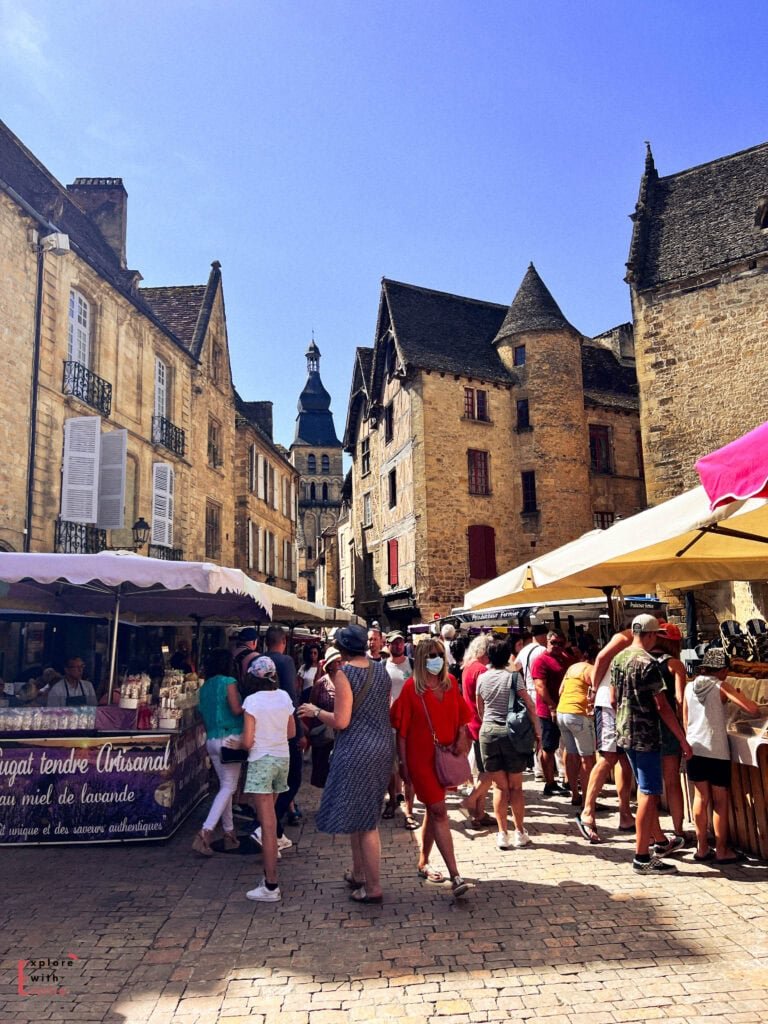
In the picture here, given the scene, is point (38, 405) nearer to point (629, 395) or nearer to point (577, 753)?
point (577, 753)

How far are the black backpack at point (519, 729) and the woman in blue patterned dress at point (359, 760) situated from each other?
54.4 inches

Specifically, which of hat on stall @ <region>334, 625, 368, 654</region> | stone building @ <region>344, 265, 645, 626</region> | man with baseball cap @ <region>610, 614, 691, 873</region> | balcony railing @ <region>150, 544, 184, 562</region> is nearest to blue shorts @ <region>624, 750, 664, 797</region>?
man with baseball cap @ <region>610, 614, 691, 873</region>

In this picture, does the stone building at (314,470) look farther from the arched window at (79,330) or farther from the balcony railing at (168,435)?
the arched window at (79,330)

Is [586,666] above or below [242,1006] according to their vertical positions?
above

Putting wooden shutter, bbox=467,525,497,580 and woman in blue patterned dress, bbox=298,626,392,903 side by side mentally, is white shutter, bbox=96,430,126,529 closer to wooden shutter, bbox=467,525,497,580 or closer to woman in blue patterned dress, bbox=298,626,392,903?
woman in blue patterned dress, bbox=298,626,392,903

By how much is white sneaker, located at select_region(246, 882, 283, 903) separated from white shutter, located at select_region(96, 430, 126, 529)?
11.3 metres

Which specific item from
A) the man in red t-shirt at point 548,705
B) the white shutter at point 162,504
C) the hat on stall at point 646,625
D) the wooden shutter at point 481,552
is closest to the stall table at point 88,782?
the man in red t-shirt at point 548,705

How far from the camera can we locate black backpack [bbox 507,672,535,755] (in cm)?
579

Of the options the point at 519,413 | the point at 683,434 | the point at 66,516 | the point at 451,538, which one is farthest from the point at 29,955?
the point at 519,413

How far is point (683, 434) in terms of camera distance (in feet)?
61.2

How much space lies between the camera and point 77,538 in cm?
1457

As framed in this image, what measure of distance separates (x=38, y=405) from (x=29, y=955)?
37.6ft

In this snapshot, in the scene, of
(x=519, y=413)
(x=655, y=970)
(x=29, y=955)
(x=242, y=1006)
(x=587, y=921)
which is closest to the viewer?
(x=242, y=1006)

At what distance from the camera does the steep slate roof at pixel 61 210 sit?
14873mm
